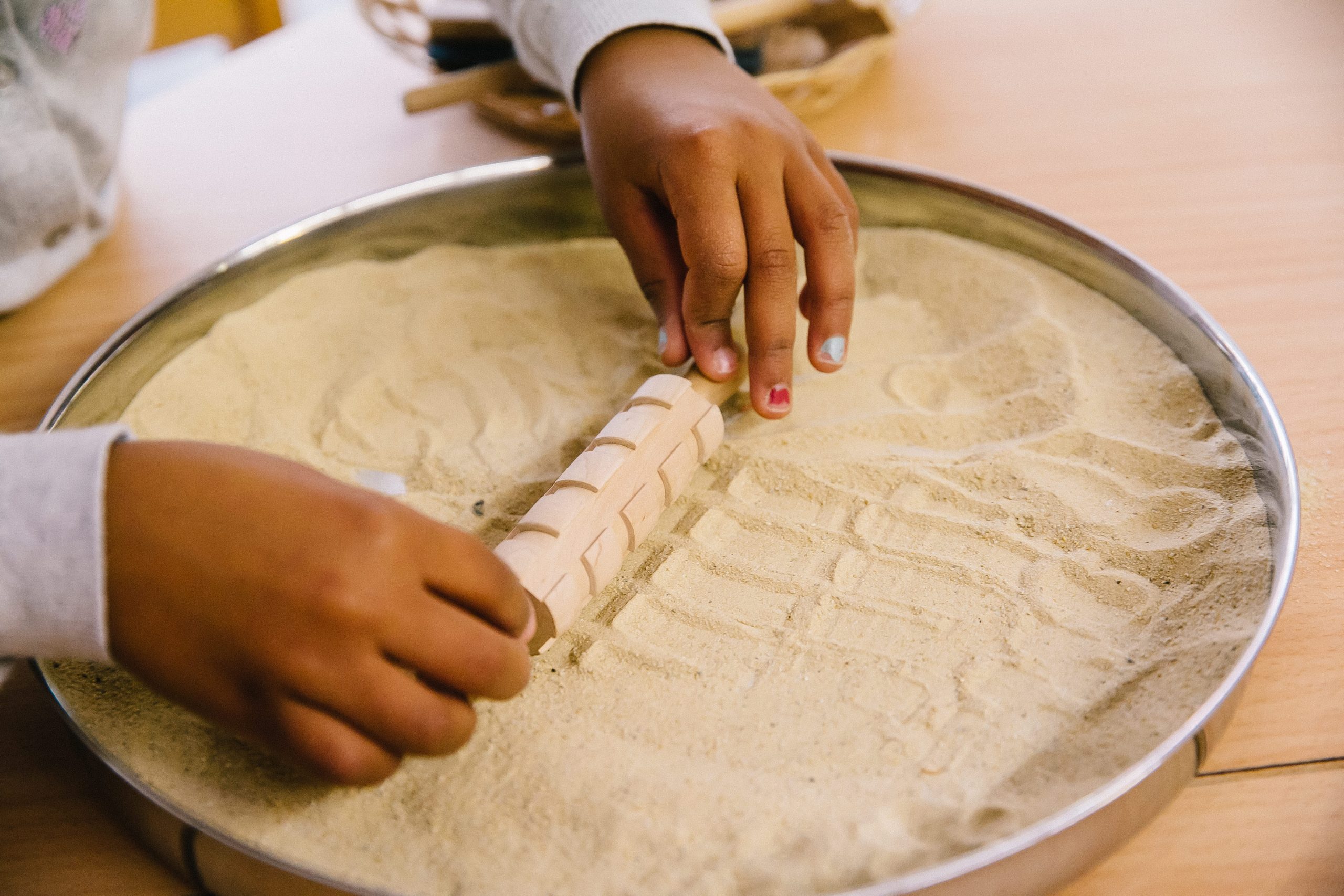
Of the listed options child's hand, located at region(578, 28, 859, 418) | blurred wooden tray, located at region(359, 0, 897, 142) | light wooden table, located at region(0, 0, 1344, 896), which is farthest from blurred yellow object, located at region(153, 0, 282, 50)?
child's hand, located at region(578, 28, 859, 418)

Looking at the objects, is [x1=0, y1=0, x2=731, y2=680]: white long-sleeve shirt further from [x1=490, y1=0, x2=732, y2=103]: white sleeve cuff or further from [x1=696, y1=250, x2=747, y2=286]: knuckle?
[x1=696, y1=250, x2=747, y2=286]: knuckle

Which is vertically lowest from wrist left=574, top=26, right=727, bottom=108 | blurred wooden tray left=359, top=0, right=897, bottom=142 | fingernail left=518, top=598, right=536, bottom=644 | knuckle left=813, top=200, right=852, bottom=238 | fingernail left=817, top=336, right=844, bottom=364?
fingernail left=518, top=598, right=536, bottom=644

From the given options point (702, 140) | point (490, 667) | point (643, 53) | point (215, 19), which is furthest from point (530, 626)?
point (215, 19)

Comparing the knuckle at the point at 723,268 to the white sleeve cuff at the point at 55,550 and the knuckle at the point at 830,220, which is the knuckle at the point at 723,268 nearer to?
the knuckle at the point at 830,220

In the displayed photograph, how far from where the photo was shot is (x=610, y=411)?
0.72m

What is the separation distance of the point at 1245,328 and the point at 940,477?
298 millimetres


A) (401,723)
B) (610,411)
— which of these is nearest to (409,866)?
(401,723)

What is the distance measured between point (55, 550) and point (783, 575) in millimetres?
361

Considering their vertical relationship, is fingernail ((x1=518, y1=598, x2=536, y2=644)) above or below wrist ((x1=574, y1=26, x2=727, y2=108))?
below

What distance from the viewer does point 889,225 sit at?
87 cm

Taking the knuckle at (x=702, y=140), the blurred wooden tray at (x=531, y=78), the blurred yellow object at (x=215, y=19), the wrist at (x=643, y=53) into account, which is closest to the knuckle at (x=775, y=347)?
the knuckle at (x=702, y=140)

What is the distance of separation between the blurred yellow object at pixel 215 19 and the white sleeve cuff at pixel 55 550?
1.08 metres

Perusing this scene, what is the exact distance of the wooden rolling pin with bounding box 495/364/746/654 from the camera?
20.7 inches

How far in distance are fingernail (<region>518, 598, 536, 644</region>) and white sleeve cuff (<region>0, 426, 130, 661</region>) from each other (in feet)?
0.57
